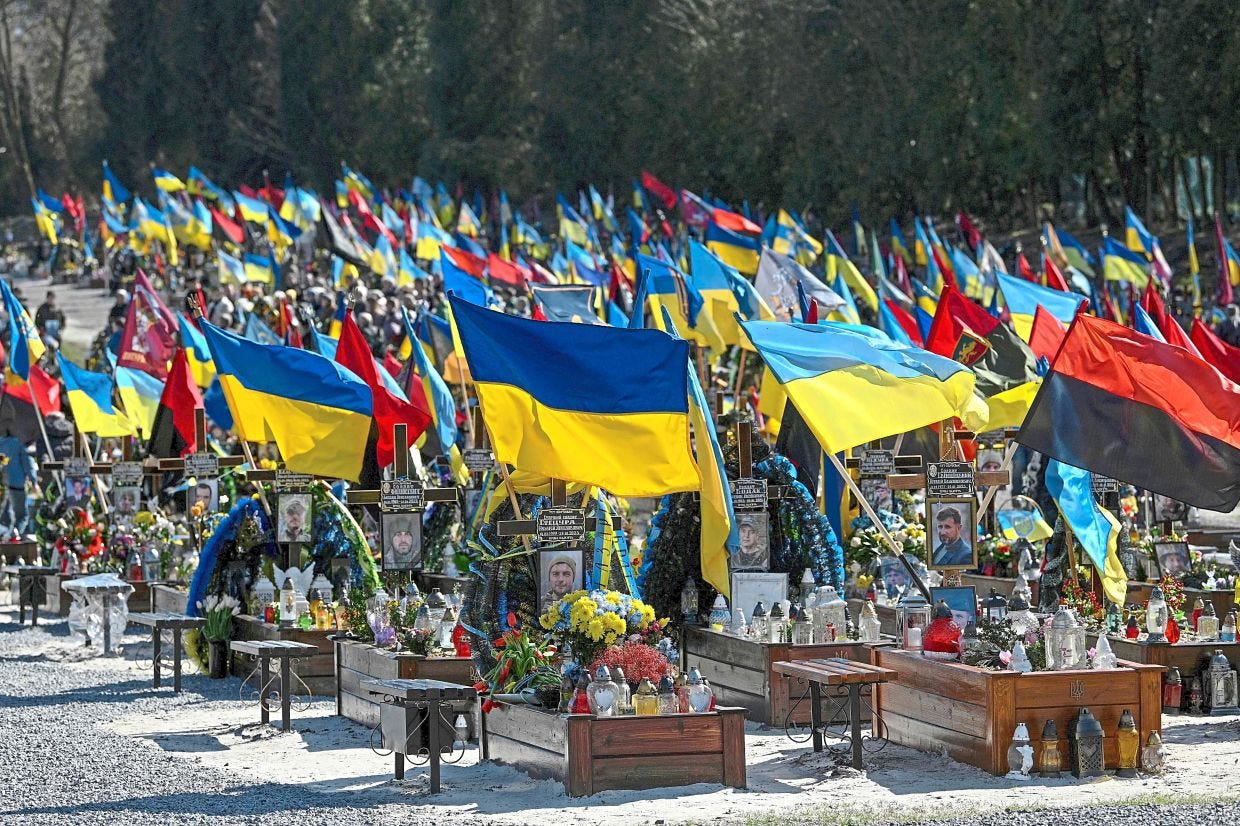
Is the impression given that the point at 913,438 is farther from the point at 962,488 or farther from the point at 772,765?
the point at 772,765

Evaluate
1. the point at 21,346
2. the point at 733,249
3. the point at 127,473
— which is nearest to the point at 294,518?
the point at 127,473

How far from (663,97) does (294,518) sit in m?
56.7

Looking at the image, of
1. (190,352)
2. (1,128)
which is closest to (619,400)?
(190,352)

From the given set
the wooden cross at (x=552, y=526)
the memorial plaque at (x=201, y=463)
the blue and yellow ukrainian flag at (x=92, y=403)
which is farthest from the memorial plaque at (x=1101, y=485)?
the blue and yellow ukrainian flag at (x=92, y=403)

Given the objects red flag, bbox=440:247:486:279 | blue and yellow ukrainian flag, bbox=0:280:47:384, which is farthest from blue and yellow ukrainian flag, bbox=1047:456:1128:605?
red flag, bbox=440:247:486:279

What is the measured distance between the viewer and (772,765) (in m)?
14.7

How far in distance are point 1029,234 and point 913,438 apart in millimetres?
42232

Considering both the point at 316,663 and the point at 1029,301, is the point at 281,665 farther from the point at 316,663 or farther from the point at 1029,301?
the point at 1029,301

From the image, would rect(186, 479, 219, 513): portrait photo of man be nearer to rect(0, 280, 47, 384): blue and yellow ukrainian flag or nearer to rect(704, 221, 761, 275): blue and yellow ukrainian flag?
rect(0, 280, 47, 384): blue and yellow ukrainian flag

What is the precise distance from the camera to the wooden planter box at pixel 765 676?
53.7ft

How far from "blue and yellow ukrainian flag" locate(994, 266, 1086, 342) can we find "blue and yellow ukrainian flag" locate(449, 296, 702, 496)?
9.74 metres

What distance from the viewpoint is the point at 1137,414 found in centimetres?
1508

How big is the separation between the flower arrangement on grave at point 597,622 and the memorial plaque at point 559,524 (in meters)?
0.59

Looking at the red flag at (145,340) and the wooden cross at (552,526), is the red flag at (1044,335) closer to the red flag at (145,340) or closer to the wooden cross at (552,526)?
the wooden cross at (552,526)
